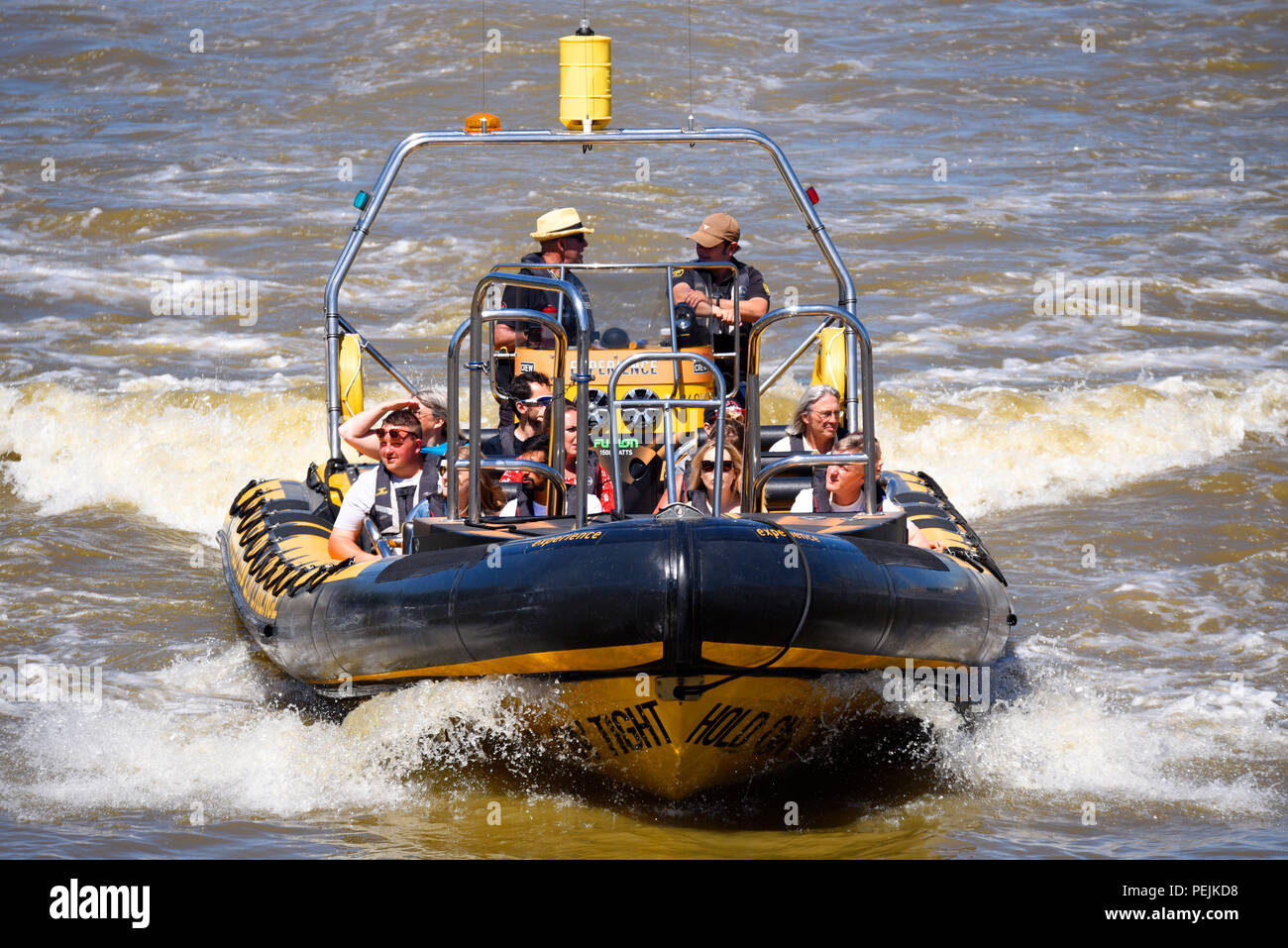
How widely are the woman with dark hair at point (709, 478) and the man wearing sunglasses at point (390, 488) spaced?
3.09ft

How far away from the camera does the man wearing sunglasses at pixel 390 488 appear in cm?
548

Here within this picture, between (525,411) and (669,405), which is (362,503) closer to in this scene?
(525,411)

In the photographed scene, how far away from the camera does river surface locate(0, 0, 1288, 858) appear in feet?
15.5

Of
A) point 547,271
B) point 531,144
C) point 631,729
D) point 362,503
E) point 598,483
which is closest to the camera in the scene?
point 631,729

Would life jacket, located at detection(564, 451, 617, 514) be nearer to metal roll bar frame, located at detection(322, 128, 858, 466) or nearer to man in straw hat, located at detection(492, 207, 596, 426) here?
metal roll bar frame, located at detection(322, 128, 858, 466)

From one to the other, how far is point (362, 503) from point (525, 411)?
2.31ft

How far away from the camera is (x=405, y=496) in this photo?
5.54 m

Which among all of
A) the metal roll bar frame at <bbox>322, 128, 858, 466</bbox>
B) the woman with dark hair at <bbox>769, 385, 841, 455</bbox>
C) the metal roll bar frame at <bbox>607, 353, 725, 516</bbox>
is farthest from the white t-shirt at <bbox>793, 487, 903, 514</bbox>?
the metal roll bar frame at <bbox>322, 128, 858, 466</bbox>

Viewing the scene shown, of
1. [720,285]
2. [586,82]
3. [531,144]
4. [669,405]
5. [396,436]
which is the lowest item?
[396,436]

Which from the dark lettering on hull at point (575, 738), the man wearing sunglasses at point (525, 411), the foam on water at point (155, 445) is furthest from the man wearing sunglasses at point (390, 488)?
the foam on water at point (155, 445)

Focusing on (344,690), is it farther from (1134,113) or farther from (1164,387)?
(1134,113)

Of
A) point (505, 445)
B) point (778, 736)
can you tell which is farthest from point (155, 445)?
point (778, 736)

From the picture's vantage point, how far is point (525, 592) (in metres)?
4.15
